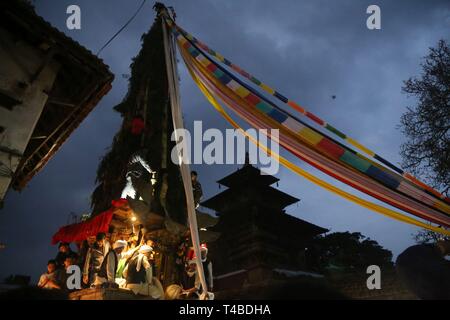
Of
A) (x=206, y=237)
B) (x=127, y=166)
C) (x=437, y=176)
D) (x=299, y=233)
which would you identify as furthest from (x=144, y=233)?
(x=299, y=233)

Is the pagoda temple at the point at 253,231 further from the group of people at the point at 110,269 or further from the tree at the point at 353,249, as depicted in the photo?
the group of people at the point at 110,269

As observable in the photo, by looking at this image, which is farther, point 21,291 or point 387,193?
point 387,193

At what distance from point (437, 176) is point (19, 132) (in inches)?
631

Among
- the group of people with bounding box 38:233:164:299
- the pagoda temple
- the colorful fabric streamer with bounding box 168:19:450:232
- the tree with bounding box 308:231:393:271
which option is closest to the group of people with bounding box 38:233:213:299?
the group of people with bounding box 38:233:164:299

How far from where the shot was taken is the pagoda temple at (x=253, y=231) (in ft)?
79.2

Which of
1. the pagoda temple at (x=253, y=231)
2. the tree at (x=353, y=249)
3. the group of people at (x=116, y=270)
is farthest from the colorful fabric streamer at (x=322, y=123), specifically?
the tree at (x=353, y=249)

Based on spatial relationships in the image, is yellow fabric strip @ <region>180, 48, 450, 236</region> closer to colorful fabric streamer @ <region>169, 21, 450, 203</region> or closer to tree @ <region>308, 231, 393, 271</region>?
colorful fabric streamer @ <region>169, 21, 450, 203</region>

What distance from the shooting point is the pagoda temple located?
24141 mm

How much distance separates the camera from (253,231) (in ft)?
82.1

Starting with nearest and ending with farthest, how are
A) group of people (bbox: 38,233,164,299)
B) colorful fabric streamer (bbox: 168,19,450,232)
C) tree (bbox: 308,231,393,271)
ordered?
colorful fabric streamer (bbox: 168,19,450,232), group of people (bbox: 38,233,164,299), tree (bbox: 308,231,393,271)

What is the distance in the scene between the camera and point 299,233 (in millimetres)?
28375

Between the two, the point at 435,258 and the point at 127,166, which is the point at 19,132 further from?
the point at 435,258

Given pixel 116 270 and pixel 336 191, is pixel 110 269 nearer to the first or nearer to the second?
pixel 116 270
